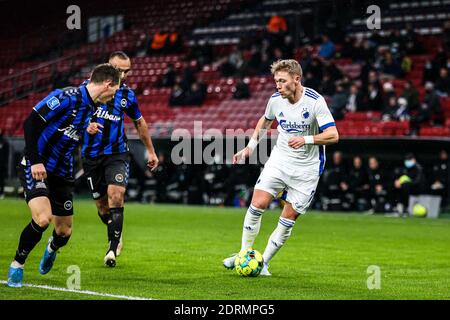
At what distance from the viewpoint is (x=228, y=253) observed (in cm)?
1233

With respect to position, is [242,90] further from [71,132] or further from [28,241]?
[28,241]

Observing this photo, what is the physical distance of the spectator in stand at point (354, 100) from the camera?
24.9 m

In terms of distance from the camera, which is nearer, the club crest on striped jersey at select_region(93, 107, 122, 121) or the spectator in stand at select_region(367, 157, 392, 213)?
the club crest on striped jersey at select_region(93, 107, 122, 121)

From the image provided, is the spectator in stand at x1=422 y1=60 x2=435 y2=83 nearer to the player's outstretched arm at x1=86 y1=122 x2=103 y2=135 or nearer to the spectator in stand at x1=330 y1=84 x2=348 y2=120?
the spectator in stand at x1=330 y1=84 x2=348 y2=120

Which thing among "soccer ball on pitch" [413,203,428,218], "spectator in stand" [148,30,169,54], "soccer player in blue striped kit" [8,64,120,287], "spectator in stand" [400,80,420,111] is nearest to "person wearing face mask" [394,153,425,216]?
"soccer ball on pitch" [413,203,428,218]

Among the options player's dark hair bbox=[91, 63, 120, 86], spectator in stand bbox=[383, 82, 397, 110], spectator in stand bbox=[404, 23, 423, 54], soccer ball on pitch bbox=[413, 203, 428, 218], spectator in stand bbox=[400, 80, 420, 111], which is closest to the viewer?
player's dark hair bbox=[91, 63, 120, 86]

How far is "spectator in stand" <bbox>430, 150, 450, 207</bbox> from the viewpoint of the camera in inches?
880

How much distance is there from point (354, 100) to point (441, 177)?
394 cm

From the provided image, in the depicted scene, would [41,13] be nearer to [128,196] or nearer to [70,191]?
[128,196]

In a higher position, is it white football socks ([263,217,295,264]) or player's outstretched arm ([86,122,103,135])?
player's outstretched arm ([86,122,103,135])

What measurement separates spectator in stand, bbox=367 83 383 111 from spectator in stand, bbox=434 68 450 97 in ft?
5.26

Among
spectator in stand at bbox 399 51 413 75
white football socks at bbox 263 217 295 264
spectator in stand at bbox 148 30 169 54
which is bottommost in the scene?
white football socks at bbox 263 217 295 264

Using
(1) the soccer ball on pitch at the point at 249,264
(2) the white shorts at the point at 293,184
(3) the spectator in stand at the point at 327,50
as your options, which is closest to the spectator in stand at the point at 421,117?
(3) the spectator in stand at the point at 327,50

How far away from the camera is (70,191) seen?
29.8 ft
